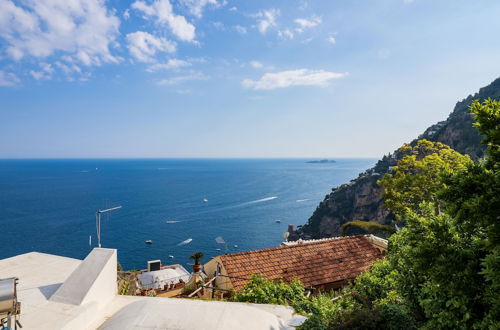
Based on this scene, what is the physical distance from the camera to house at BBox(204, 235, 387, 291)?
599 inches

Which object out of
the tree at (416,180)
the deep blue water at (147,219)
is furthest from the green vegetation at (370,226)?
the deep blue water at (147,219)

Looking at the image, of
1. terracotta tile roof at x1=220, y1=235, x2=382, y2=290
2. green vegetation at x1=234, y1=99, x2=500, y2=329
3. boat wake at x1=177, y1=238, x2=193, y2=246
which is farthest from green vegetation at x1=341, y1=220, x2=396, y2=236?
boat wake at x1=177, y1=238, x2=193, y2=246

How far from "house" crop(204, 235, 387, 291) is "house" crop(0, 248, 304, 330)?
21.0ft

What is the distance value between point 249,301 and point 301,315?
2.57 meters

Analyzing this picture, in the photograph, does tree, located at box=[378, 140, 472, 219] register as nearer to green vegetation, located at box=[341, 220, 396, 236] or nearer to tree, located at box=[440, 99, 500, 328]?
green vegetation, located at box=[341, 220, 396, 236]

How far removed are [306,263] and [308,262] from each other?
0.58ft

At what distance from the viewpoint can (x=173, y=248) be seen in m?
67.8

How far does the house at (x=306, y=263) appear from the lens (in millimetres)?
15211

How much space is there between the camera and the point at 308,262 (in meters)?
16.5

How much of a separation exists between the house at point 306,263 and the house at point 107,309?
6398 millimetres

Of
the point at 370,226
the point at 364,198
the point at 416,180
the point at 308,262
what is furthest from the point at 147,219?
the point at 416,180

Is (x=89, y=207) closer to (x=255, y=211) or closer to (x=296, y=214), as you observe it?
(x=255, y=211)

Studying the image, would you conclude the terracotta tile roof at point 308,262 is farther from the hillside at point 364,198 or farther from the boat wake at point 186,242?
the hillside at point 364,198

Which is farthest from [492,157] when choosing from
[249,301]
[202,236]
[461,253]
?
[202,236]
